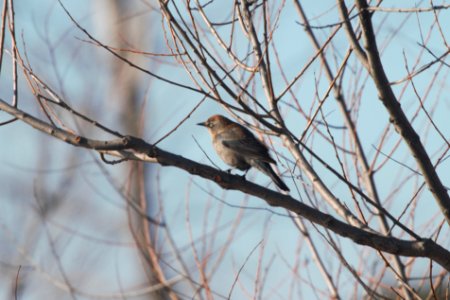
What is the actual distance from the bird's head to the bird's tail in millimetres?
1185

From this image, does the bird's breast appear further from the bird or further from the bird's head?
the bird's head

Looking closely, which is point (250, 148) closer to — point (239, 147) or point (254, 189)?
point (239, 147)

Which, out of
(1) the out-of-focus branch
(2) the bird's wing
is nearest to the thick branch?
(1) the out-of-focus branch

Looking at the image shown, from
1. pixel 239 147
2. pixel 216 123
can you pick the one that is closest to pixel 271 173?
pixel 239 147

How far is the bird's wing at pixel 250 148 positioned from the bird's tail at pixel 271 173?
0.15ft

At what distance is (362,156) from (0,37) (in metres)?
2.15

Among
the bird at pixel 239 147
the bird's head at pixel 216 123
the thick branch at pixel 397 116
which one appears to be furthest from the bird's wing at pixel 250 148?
the thick branch at pixel 397 116

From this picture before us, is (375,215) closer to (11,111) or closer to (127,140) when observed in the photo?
(127,140)

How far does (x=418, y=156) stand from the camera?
3.04 m

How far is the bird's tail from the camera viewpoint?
4770mm

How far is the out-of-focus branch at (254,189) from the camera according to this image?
291cm

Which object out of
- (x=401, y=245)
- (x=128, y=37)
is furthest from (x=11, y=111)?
(x=128, y=37)

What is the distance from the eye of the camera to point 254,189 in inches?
125

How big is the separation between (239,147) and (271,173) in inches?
32.3
